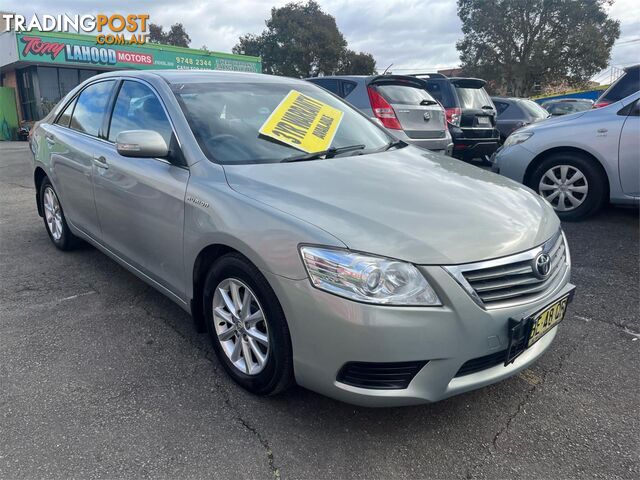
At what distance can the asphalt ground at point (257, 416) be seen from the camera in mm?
2041

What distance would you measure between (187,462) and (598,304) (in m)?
2.88

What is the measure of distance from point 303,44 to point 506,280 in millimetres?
45734

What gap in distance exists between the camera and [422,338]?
1927 mm

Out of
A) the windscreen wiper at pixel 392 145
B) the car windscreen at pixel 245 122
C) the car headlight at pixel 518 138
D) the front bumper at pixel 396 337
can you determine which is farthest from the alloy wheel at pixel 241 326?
the car headlight at pixel 518 138

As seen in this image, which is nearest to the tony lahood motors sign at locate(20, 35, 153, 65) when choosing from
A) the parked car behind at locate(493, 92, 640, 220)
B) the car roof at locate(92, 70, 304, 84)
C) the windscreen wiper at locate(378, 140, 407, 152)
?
the car roof at locate(92, 70, 304, 84)

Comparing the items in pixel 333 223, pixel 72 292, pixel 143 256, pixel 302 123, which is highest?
pixel 302 123

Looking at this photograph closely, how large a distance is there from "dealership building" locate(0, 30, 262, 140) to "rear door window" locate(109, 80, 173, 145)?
21.0 meters

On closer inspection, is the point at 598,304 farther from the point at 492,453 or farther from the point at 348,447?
the point at 348,447

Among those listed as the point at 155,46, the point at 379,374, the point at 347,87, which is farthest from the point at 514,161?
the point at 155,46

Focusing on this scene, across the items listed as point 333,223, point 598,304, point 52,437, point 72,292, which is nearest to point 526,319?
point 333,223

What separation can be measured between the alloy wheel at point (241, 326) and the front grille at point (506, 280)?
90 cm

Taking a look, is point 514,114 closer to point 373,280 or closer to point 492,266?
point 492,266

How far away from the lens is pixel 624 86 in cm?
616

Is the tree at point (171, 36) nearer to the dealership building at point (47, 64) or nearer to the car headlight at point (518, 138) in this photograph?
the dealership building at point (47, 64)
